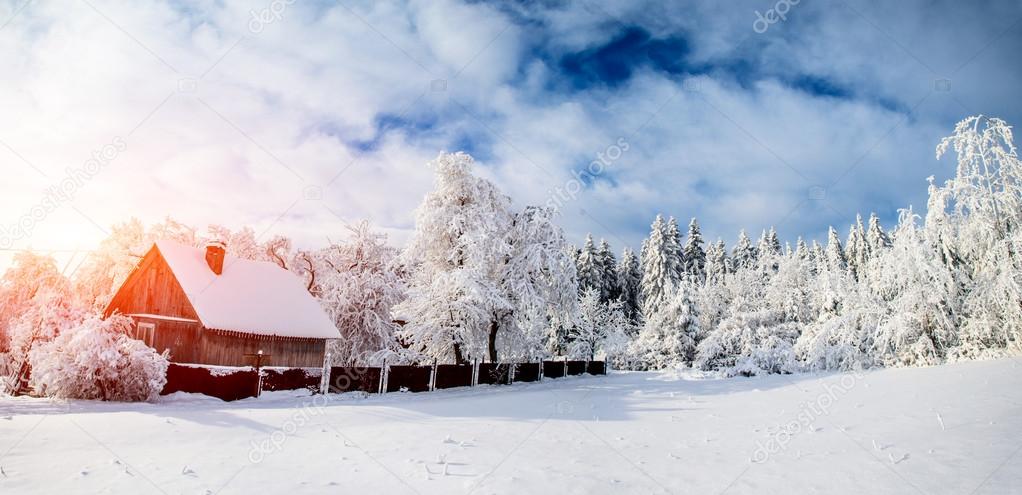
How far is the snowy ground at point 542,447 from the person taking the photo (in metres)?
6.90

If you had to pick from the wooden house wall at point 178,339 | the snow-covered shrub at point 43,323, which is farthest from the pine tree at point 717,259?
the snow-covered shrub at point 43,323

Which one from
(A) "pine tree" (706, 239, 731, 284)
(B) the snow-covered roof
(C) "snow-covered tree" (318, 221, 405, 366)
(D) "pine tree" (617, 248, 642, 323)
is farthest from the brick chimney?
(A) "pine tree" (706, 239, 731, 284)

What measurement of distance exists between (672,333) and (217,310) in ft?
108

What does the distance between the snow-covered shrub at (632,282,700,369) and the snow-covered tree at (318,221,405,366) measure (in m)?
22.2

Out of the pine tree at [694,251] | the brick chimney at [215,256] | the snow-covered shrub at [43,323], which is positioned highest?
the pine tree at [694,251]

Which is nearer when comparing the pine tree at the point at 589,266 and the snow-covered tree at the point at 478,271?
the snow-covered tree at the point at 478,271

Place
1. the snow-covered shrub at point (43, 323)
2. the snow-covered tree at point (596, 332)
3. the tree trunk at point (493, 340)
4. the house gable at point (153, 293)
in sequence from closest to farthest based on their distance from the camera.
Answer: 1. the snow-covered shrub at point (43, 323)
2. the house gable at point (153, 293)
3. the tree trunk at point (493, 340)
4. the snow-covered tree at point (596, 332)

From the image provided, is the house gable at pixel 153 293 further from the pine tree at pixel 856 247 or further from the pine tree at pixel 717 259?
the pine tree at pixel 856 247

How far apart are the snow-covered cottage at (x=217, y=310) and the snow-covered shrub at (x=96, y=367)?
6780mm

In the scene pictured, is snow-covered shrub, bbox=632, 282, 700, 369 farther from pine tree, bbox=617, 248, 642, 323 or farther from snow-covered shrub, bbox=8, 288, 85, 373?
snow-covered shrub, bbox=8, 288, 85, 373

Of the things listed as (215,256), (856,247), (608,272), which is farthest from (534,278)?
(856,247)

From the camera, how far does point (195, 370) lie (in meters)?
18.0

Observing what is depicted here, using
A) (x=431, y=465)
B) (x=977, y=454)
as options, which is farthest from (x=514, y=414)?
(x=977, y=454)

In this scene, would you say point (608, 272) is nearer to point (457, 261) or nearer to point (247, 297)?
point (457, 261)
